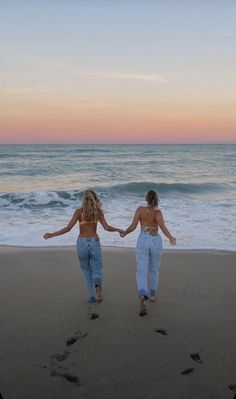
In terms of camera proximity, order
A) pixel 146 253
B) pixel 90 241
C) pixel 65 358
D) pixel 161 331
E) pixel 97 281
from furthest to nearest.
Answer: pixel 97 281 < pixel 90 241 < pixel 146 253 < pixel 161 331 < pixel 65 358

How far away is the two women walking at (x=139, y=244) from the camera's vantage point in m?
5.40

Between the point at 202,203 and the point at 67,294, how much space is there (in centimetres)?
1126

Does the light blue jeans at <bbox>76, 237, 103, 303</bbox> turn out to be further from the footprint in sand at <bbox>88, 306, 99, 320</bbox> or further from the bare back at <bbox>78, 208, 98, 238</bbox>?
the footprint in sand at <bbox>88, 306, 99, 320</bbox>

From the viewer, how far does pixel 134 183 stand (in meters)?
24.0

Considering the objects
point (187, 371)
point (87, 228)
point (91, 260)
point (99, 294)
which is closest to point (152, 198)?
point (87, 228)

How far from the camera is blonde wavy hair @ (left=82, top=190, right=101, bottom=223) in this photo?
18.0 feet

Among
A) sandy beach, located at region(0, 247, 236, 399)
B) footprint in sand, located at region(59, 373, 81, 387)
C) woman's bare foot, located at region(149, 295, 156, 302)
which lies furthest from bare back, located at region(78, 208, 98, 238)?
footprint in sand, located at region(59, 373, 81, 387)

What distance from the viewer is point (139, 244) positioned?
5.41 m

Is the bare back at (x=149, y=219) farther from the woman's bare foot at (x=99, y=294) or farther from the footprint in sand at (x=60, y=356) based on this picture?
the footprint in sand at (x=60, y=356)

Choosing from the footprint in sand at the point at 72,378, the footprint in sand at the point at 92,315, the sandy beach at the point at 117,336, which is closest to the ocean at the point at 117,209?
the sandy beach at the point at 117,336

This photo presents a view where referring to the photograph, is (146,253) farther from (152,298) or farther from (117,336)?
(117,336)

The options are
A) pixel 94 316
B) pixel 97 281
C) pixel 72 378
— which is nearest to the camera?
pixel 72 378

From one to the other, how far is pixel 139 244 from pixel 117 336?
1.22m

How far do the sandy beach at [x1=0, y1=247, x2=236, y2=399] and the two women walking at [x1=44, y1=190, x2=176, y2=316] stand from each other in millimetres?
288
